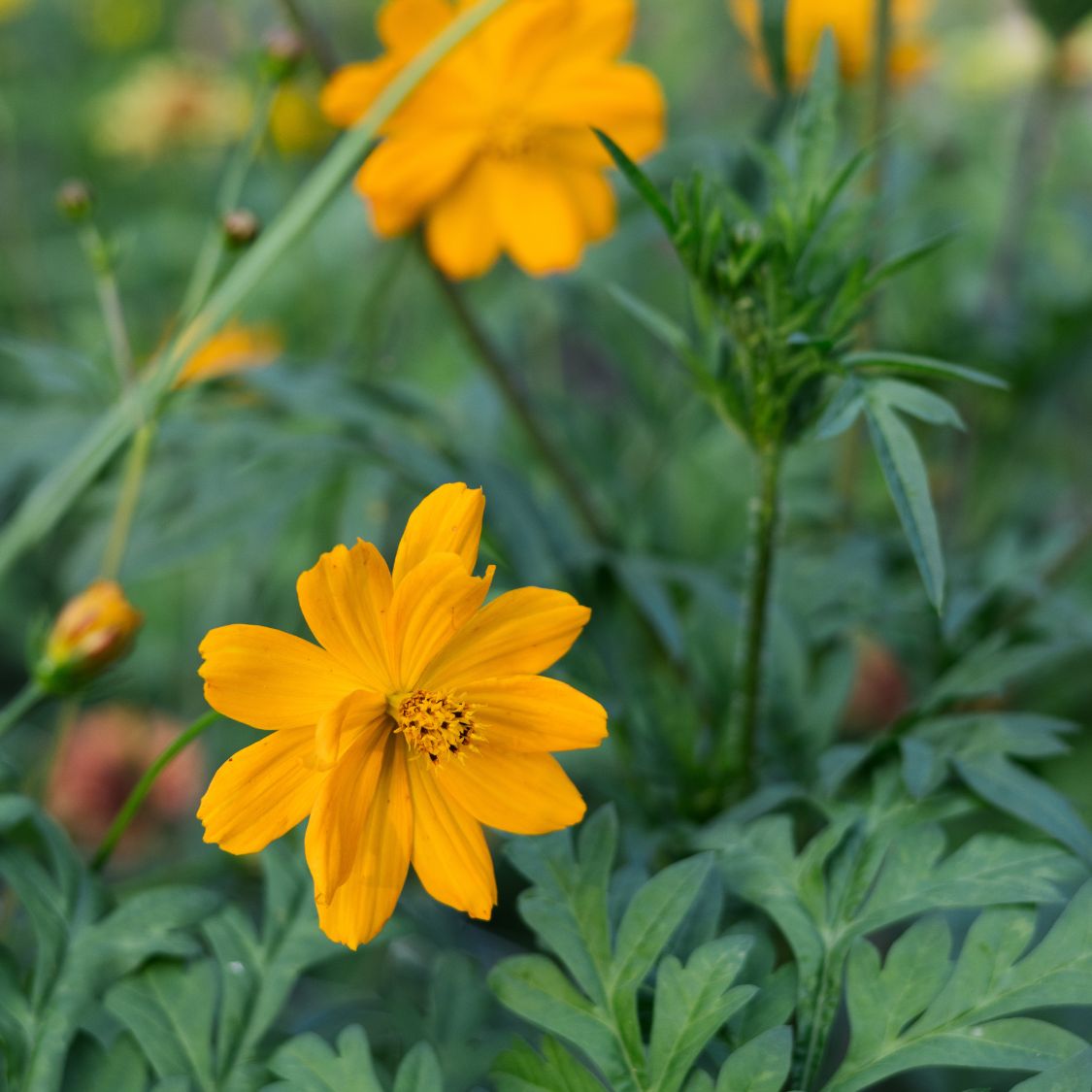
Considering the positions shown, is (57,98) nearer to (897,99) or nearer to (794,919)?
(897,99)

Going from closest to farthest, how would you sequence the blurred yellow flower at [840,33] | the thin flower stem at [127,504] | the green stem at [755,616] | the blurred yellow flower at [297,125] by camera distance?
1. the green stem at [755,616]
2. the thin flower stem at [127,504]
3. the blurred yellow flower at [840,33]
4. the blurred yellow flower at [297,125]

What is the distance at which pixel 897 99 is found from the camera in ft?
4.75

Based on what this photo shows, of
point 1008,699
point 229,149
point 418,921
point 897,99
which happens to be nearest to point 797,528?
point 1008,699

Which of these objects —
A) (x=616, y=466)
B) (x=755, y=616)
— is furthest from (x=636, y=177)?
(x=616, y=466)

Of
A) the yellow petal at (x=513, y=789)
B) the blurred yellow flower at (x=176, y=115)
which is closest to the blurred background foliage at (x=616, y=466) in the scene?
the blurred yellow flower at (x=176, y=115)

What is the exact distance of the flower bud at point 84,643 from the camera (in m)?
0.67

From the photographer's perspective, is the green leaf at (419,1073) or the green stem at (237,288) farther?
the green stem at (237,288)

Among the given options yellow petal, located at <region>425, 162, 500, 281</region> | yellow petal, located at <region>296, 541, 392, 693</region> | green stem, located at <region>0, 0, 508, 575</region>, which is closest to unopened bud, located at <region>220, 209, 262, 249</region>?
green stem, located at <region>0, 0, 508, 575</region>

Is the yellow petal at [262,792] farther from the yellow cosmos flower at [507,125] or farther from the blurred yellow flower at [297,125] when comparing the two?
the blurred yellow flower at [297,125]

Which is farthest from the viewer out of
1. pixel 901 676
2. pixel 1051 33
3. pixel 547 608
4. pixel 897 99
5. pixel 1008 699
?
pixel 897 99

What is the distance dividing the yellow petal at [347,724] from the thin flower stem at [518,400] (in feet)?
1.31

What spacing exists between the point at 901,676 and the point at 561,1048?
76 centimetres

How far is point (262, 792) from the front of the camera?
505 mm

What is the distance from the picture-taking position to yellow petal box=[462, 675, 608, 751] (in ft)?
1.64
